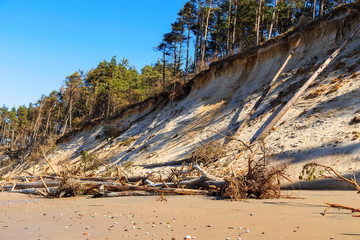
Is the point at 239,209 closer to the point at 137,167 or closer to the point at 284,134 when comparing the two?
the point at 284,134

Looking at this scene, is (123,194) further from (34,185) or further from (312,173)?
(34,185)

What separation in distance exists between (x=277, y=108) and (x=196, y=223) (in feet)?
29.6

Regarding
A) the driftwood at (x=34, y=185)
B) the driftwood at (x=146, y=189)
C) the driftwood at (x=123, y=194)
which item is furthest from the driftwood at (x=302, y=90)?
the driftwood at (x=34, y=185)

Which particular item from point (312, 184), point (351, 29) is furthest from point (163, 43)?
point (312, 184)

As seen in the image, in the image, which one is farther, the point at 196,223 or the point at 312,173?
the point at 312,173

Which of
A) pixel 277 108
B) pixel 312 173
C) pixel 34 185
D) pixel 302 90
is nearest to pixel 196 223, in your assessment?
pixel 312 173

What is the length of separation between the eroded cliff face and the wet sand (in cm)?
339

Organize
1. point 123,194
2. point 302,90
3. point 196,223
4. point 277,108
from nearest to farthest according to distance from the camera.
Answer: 1. point 196,223
2. point 123,194
3. point 302,90
4. point 277,108

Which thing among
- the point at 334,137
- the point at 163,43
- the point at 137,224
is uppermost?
the point at 163,43

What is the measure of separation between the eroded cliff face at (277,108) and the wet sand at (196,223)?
11.1 ft

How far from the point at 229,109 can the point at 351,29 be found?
6.46m

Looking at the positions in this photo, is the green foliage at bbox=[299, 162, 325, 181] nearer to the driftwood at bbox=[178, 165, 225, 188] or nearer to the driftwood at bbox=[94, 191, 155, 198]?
the driftwood at bbox=[178, 165, 225, 188]

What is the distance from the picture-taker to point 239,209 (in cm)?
425

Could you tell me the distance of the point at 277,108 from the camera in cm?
1150
